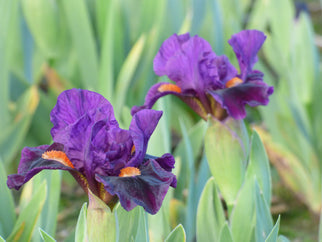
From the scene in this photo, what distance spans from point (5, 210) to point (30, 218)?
0.07m

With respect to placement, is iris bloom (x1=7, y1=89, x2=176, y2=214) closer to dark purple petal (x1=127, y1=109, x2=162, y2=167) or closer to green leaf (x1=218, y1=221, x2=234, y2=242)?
dark purple petal (x1=127, y1=109, x2=162, y2=167)

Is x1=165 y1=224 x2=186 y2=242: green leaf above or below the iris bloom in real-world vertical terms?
below

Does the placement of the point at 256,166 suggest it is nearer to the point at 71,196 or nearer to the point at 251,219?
the point at 251,219

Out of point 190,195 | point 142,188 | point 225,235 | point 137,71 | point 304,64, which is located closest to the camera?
point 142,188

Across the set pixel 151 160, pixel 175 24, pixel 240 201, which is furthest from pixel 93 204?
pixel 175 24

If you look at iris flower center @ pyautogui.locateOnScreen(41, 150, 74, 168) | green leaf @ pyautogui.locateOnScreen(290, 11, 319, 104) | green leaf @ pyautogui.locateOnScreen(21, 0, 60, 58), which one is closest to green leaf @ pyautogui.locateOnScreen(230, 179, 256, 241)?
iris flower center @ pyautogui.locateOnScreen(41, 150, 74, 168)

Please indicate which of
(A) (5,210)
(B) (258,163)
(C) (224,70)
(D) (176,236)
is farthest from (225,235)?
(A) (5,210)

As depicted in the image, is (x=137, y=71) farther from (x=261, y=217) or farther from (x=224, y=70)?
(x=261, y=217)

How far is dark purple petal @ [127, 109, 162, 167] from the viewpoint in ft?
1.82

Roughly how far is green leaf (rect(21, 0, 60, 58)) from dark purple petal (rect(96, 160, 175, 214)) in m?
1.07

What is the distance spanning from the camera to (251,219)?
0.81m

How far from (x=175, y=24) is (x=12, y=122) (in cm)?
60

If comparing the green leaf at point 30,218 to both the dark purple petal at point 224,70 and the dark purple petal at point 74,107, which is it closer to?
the dark purple petal at point 74,107

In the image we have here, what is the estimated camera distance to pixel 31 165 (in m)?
0.59
